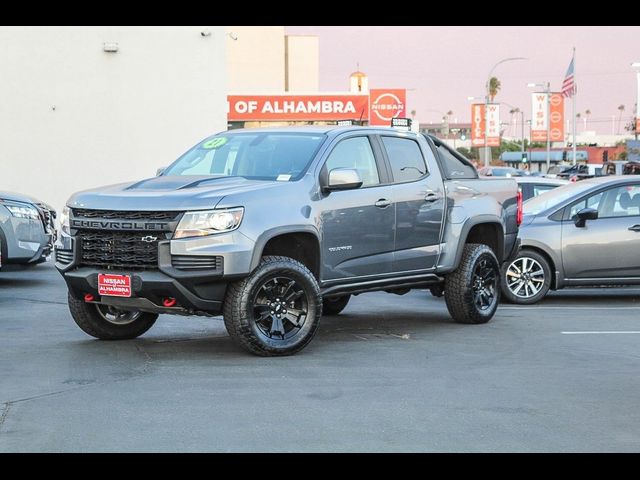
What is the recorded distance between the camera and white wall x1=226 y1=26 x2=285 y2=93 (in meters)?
67.6

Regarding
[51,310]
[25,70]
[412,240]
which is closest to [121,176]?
[25,70]

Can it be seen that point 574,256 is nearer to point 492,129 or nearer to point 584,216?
point 584,216

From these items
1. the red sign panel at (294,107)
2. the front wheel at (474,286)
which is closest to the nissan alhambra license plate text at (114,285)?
the front wheel at (474,286)

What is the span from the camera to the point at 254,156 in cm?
1002

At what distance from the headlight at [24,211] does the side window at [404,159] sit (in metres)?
6.20

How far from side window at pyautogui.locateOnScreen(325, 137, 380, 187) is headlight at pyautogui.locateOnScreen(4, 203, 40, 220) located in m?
6.21

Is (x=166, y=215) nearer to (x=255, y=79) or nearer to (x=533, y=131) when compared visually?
(x=255, y=79)

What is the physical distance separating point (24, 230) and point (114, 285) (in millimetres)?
6436

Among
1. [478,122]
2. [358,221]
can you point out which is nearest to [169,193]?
[358,221]

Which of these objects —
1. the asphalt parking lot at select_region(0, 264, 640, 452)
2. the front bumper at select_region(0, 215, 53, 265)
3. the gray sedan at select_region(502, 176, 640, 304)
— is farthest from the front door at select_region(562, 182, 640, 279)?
the front bumper at select_region(0, 215, 53, 265)

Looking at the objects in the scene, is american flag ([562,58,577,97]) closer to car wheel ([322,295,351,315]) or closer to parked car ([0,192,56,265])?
parked car ([0,192,56,265])

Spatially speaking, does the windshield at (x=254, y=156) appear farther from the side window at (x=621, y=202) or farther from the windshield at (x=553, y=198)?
the side window at (x=621, y=202)

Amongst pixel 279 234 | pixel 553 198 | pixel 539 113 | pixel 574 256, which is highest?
pixel 539 113

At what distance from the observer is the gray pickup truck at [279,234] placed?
28.9ft
